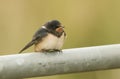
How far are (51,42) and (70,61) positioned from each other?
53 centimetres

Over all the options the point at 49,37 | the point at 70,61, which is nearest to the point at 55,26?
the point at 49,37

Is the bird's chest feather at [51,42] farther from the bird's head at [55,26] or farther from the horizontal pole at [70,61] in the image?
the horizontal pole at [70,61]

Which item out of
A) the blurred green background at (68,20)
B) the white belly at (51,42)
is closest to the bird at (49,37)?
the white belly at (51,42)

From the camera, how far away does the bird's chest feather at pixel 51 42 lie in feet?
5.94

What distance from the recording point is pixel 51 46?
181cm

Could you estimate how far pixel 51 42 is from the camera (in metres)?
1.84

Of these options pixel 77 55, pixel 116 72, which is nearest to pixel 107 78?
pixel 116 72

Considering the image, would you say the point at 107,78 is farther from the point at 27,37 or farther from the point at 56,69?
the point at 56,69

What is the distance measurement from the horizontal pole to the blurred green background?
1.00 meters

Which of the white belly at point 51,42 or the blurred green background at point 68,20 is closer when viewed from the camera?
the white belly at point 51,42

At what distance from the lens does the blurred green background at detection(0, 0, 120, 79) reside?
2.40 metres

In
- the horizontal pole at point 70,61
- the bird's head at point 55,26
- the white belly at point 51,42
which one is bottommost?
the horizontal pole at point 70,61

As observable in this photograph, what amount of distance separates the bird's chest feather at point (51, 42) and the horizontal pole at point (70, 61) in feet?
1.55

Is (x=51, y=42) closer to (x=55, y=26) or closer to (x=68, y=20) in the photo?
(x=55, y=26)
